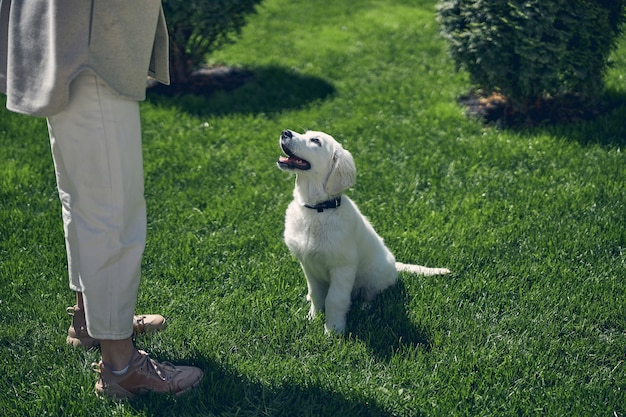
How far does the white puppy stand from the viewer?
11.9ft

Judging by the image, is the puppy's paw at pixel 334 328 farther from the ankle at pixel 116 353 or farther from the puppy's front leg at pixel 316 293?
the ankle at pixel 116 353

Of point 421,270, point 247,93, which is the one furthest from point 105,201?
point 247,93

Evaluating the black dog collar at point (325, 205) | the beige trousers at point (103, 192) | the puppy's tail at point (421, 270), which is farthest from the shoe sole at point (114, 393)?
the puppy's tail at point (421, 270)

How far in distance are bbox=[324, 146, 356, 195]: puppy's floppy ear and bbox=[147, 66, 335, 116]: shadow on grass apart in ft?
11.4

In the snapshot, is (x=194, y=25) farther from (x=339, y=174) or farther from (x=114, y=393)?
(x=114, y=393)

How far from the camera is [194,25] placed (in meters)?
7.31

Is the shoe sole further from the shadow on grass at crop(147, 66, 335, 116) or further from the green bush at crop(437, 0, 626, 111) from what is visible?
the green bush at crop(437, 0, 626, 111)

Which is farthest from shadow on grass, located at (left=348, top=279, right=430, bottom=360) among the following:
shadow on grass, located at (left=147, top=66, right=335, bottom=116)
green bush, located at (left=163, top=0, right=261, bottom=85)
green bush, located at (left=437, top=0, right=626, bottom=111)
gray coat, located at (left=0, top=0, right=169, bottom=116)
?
green bush, located at (left=163, top=0, right=261, bottom=85)

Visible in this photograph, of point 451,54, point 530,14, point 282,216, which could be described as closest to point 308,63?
point 451,54

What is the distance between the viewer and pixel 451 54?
655 centimetres

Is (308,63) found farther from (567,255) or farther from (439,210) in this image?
(567,255)

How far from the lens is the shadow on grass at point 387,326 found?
356 centimetres

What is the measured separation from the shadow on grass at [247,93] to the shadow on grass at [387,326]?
137 inches

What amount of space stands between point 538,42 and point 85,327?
14.6ft
